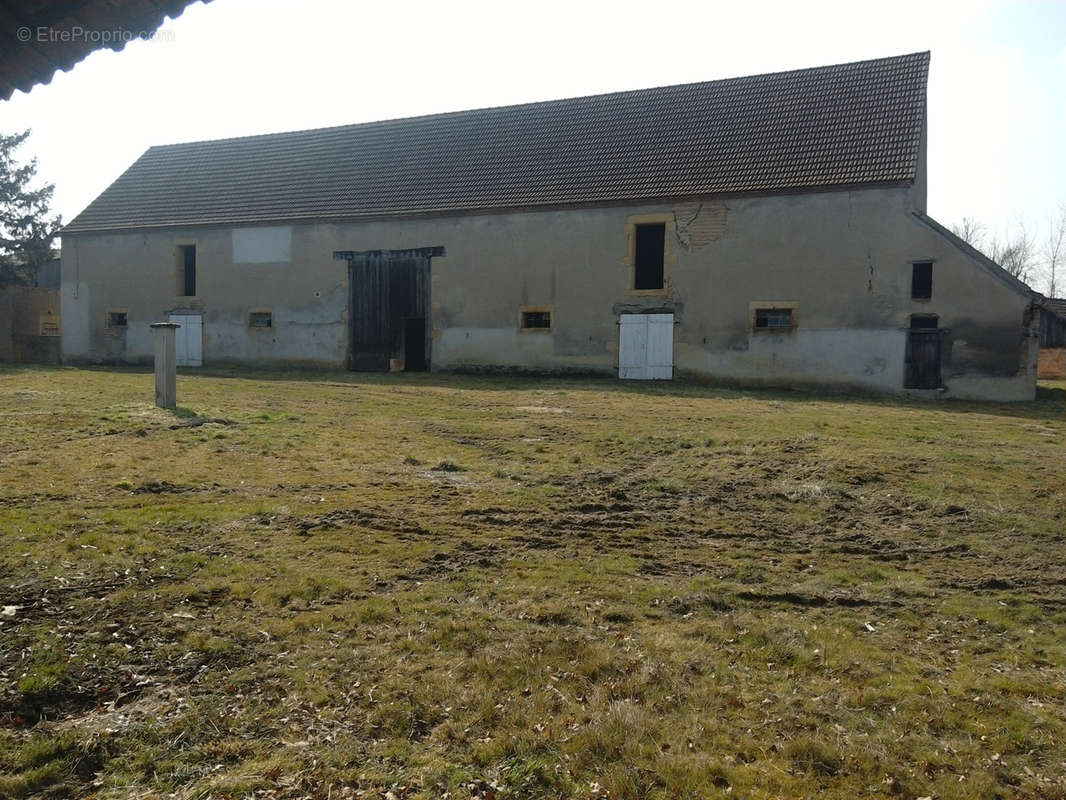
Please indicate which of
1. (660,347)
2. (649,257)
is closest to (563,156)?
(649,257)

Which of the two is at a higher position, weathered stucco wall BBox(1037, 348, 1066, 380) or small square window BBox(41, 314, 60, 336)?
small square window BBox(41, 314, 60, 336)

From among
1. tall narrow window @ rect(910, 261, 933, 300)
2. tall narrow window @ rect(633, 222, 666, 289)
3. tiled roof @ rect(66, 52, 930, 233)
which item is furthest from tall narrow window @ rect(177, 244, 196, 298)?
tall narrow window @ rect(910, 261, 933, 300)

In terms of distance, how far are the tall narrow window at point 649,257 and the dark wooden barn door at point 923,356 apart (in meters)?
6.00

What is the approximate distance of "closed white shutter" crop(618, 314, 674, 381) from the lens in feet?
65.6

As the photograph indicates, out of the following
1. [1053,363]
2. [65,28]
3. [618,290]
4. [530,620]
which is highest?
[618,290]

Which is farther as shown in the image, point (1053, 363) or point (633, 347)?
point (1053, 363)

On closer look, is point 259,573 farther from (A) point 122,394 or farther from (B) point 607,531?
(A) point 122,394

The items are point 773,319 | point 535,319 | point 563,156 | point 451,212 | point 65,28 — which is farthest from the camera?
point 563,156

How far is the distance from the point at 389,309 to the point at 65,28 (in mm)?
20431

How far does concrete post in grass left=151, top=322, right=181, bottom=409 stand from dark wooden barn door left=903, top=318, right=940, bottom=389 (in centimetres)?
1479

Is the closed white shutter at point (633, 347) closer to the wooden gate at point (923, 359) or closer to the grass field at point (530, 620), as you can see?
the wooden gate at point (923, 359)

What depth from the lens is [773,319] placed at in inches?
755

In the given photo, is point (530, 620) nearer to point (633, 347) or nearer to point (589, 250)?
→ point (633, 347)

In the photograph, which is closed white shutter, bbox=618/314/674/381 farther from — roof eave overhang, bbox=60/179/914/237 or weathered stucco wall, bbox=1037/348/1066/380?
weathered stucco wall, bbox=1037/348/1066/380
